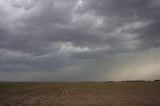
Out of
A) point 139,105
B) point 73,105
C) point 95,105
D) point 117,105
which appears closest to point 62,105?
point 73,105

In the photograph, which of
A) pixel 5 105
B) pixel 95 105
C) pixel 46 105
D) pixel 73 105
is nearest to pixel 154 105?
pixel 95 105

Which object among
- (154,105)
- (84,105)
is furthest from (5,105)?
(154,105)

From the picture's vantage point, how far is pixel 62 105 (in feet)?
80.4

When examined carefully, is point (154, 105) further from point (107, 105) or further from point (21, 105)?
point (21, 105)

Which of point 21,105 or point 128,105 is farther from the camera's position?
point 21,105

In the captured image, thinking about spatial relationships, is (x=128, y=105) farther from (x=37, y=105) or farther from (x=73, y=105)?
(x=37, y=105)

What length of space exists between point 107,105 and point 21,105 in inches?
331

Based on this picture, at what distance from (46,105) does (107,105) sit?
19.0 feet

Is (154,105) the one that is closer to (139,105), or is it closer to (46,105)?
(139,105)

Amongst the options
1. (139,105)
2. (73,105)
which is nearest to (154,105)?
(139,105)

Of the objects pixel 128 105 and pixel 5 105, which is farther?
pixel 5 105

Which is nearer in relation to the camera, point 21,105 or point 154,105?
point 154,105

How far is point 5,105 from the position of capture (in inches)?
992

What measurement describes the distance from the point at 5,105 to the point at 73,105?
6784 millimetres
